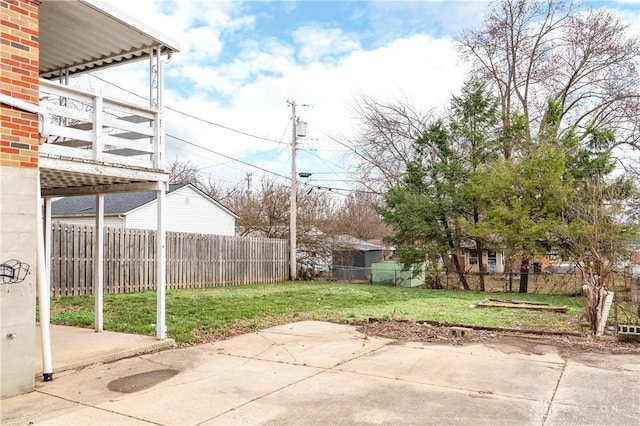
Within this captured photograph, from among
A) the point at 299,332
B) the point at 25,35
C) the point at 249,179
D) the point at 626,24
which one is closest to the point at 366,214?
the point at 249,179

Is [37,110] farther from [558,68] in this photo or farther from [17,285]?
[558,68]

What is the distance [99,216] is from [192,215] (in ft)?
49.8

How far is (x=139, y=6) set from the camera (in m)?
8.24

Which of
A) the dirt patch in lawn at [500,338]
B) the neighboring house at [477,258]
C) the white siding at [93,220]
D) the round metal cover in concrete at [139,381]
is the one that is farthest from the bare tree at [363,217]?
the round metal cover in concrete at [139,381]

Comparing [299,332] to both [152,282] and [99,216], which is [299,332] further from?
[152,282]

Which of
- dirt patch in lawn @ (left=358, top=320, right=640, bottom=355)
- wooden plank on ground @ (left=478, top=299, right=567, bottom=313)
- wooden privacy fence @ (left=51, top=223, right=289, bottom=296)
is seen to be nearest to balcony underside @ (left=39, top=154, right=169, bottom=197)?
dirt patch in lawn @ (left=358, top=320, right=640, bottom=355)

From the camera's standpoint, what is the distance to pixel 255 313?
991 centimetres

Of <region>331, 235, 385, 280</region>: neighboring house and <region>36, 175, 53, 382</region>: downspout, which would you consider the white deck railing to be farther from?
<region>331, 235, 385, 280</region>: neighboring house

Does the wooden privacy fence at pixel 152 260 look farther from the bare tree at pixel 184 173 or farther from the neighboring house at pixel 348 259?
the bare tree at pixel 184 173

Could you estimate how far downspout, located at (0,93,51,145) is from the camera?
4.86 metres

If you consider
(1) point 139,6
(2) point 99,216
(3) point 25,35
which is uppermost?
(1) point 139,6

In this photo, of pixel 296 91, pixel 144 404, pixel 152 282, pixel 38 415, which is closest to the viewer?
pixel 38 415

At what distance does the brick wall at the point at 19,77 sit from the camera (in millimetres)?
4871

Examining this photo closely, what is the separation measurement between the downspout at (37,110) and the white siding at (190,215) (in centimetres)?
1511
